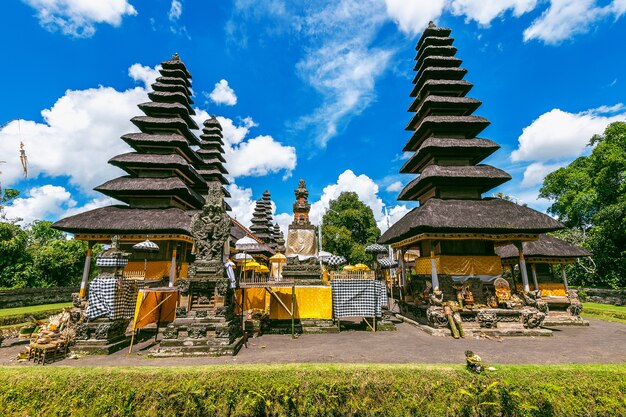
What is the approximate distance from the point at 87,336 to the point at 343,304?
372 inches

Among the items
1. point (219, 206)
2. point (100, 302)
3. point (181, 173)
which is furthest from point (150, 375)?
point (181, 173)

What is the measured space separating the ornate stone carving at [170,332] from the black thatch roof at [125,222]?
833cm

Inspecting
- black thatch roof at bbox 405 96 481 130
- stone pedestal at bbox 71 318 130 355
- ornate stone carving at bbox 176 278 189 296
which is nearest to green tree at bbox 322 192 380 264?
black thatch roof at bbox 405 96 481 130

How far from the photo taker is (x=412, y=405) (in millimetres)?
5535

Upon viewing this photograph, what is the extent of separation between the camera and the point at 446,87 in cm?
1834

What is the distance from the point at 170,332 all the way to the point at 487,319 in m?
12.7

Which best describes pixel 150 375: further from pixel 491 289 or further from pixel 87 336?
pixel 491 289

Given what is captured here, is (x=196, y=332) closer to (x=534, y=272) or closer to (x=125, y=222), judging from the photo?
(x=125, y=222)

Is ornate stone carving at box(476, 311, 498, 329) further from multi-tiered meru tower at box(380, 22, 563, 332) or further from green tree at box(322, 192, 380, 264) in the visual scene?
green tree at box(322, 192, 380, 264)

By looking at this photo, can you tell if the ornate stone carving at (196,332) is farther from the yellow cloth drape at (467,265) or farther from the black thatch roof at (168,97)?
the black thatch roof at (168,97)

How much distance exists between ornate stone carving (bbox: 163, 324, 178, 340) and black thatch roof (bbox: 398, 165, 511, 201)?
14.2 metres

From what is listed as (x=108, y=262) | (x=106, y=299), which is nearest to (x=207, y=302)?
(x=106, y=299)

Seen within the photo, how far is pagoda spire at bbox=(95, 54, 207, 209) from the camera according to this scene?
62.4 feet

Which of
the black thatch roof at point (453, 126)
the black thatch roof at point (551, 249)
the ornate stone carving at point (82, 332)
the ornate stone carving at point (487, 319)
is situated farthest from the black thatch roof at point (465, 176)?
the ornate stone carving at point (82, 332)
